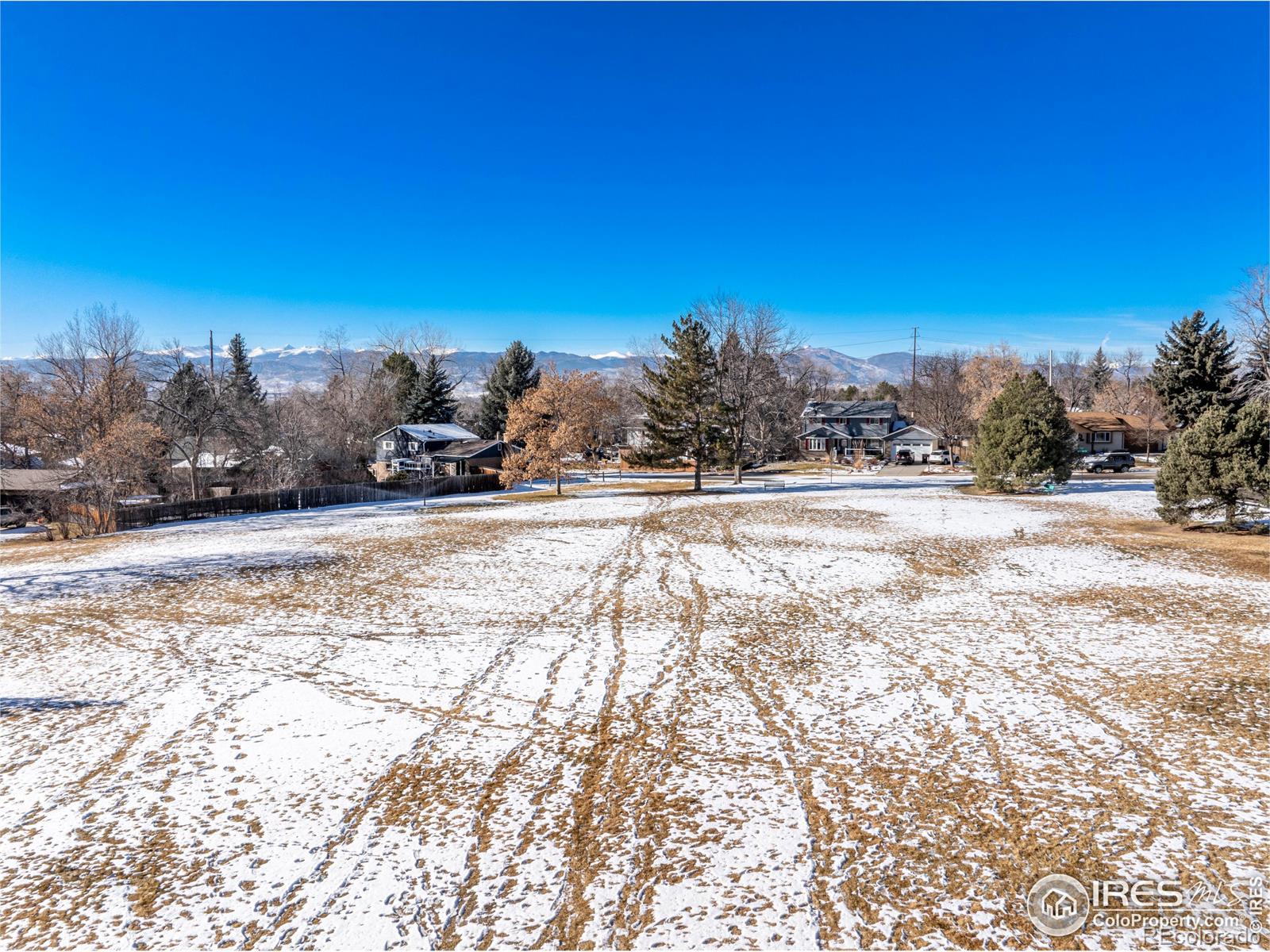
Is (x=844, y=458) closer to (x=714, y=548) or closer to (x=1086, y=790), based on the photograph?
(x=714, y=548)

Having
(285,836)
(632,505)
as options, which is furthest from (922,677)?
(632,505)

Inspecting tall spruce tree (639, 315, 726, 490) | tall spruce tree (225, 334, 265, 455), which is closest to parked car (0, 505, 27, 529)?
tall spruce tree (225, 334, 265, 455)

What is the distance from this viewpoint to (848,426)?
81.0 metres

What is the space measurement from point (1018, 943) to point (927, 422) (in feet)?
241

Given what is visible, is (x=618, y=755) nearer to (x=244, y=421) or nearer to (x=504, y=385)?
(x=244, y=421)

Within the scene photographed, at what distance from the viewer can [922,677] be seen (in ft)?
33.3

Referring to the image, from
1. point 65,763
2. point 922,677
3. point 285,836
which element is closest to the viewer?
point 285,836

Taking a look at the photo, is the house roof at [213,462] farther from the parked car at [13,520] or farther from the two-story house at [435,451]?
the two-story house at [435,451]

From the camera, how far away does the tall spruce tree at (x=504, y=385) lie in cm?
6912

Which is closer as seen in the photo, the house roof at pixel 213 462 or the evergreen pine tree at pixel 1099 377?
the house roof at pixel 213 462

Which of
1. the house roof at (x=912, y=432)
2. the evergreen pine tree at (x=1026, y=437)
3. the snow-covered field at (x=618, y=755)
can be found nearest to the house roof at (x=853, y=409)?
the house roof at (x=912, y=432)

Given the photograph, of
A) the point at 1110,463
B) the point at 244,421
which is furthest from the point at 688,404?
the point at 1110,463

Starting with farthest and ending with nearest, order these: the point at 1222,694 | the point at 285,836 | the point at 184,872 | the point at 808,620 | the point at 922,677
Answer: the point at 808,620
the point at 922,677
the point at 1222,694
the point at 285,836
the point at 184,872

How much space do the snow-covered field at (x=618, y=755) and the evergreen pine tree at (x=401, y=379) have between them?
58704 mm
